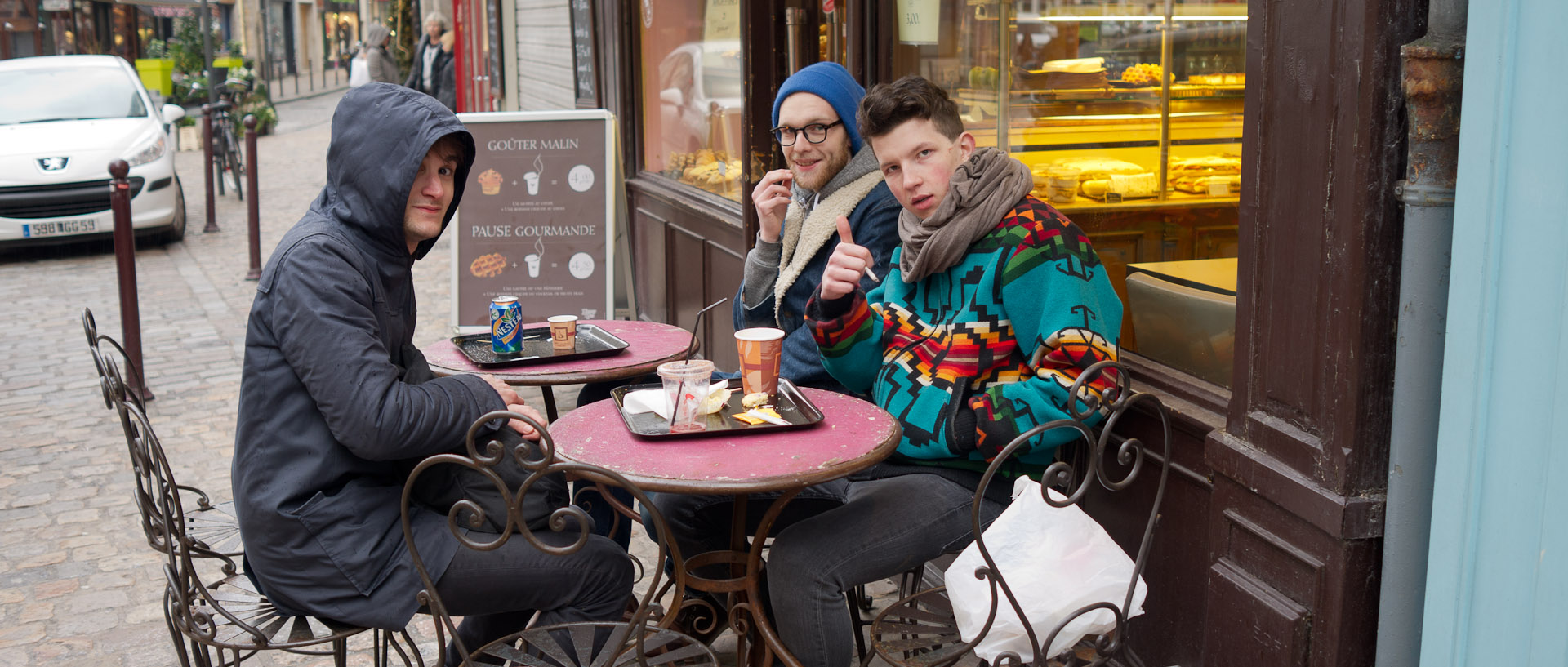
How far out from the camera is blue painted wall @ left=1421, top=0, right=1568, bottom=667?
5.55ft

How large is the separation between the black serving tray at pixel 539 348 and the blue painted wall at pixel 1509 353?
215 cm

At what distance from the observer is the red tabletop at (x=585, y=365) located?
10.4 feet

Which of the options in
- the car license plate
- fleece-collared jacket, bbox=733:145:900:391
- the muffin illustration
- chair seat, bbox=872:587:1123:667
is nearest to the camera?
chair seat, bbox=872:587:1123:667

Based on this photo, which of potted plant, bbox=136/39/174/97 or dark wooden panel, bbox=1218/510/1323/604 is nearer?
dark wooden panel, bbox=1218/510/1323/604

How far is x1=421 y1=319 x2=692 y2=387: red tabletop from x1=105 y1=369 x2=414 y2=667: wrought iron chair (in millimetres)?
685

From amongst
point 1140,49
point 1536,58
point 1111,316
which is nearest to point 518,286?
point 1140,49

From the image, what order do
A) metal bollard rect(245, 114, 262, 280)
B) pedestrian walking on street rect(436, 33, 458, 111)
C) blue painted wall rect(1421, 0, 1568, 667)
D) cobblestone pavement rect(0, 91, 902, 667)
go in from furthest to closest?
1. pedestrian walking on street rect(436, 33, 458, 111)
2. metal bollard rect(245, 114, 262, 280)
3. cobblestone pavement rect(0, 91, 902, 667)
4. blue painted wall rect(1421, 0, 1568, 667)

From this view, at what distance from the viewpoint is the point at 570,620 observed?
252 centimetres

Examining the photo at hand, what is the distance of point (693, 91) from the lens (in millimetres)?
6410

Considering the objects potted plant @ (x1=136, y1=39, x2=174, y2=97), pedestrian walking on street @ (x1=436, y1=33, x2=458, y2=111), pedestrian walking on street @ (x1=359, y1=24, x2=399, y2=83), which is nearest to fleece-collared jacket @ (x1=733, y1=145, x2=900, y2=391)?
pedestrian walking on street @ (x1=436, y1=33, x2=458, y2=111)

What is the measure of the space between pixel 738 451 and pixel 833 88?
4.16 feet

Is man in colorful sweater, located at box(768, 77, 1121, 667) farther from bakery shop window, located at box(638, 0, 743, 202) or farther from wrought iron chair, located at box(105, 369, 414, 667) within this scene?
bakery shop window, located at box(638, 0, 743, 202)

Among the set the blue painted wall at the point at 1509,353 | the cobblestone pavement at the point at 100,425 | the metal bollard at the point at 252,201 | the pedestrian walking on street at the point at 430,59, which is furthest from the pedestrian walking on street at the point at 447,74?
the blue painted wall at the point at 1509,353

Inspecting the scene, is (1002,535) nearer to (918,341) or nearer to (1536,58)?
(918,341)
